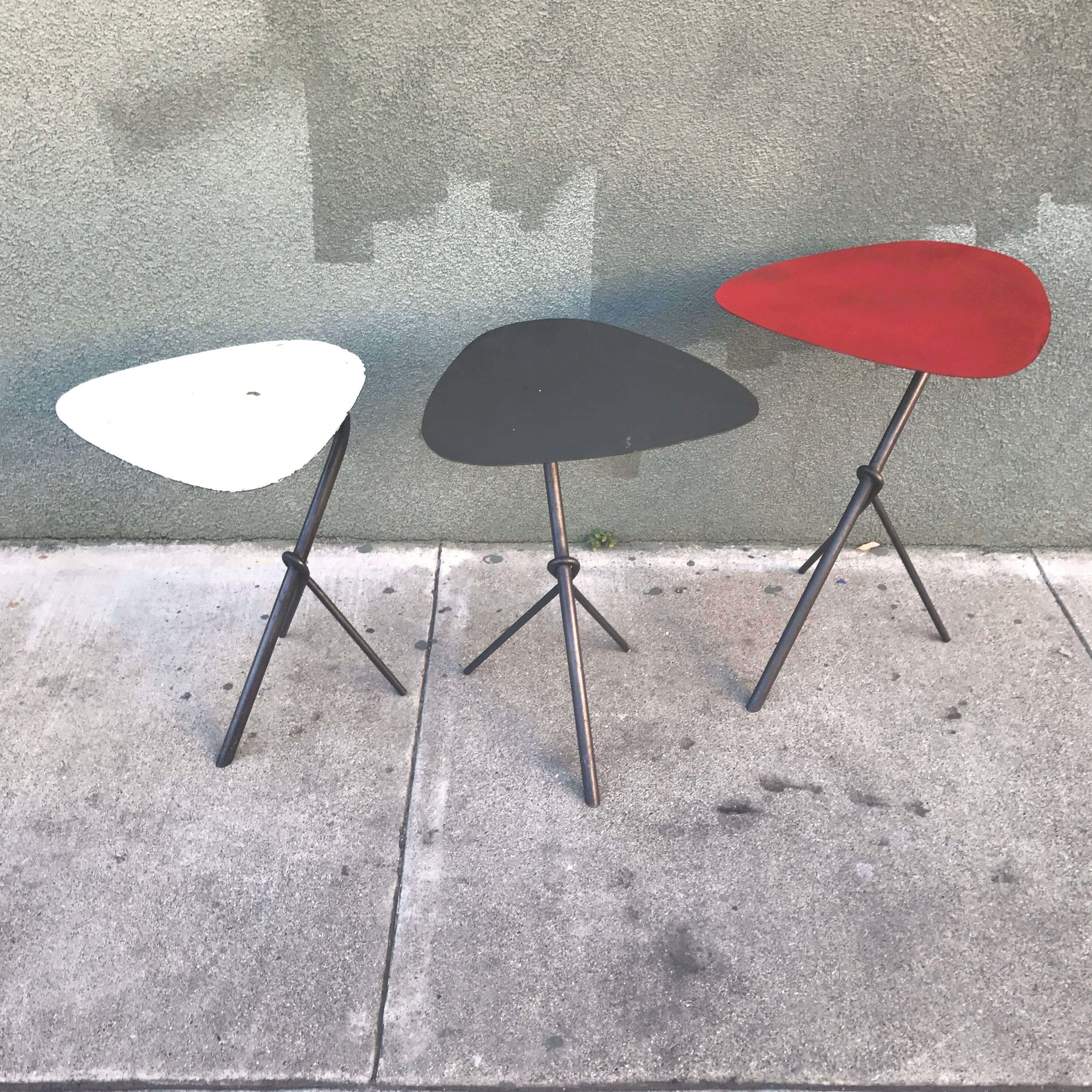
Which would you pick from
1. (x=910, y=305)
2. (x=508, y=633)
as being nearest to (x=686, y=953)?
(x=508, y=633)

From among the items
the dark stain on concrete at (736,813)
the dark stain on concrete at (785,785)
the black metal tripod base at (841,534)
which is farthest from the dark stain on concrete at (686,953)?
the black metal tripod base at (841,534)

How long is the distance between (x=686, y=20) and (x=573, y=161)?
0.42 m

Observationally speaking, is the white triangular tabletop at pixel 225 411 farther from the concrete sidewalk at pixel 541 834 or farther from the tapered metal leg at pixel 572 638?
the concrete sidewalk at pixel 541 834

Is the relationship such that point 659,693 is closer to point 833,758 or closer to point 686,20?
point 833,758

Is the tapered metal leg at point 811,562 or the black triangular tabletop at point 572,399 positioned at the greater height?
the black triangular tabletop at point 572,399

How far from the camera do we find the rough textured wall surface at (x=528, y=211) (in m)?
2.27

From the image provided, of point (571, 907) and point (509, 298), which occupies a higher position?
point (509, 298)

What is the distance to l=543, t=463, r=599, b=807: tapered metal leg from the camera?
2064 mm

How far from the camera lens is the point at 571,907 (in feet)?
6.07

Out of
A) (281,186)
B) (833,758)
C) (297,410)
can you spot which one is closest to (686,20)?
(281,186)

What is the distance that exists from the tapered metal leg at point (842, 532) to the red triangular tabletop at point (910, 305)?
0.22 metres

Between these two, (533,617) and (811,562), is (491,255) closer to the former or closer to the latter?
(533,617)

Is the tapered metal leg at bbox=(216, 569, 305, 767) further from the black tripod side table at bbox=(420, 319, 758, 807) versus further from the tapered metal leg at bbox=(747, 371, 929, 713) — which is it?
the tapered metal leg at bbox=(747, 371, 929, 713)

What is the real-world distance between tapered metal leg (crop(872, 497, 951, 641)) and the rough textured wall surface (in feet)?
1.58
